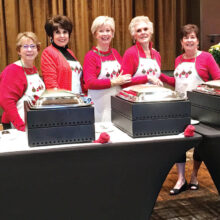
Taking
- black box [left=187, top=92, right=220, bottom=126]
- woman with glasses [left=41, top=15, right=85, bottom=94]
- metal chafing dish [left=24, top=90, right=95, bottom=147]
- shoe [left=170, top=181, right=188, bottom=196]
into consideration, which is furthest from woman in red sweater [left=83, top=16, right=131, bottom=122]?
metal chafing dish [left=24, top=90, right=95, bottom=147]

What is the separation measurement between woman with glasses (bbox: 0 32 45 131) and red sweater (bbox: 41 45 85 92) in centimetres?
10

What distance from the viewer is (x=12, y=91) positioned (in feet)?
7.93

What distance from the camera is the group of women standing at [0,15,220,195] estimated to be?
8.40ft

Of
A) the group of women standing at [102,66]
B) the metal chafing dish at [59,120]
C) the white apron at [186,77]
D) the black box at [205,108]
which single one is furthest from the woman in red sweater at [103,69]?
the metal chafing dish at [59,120]

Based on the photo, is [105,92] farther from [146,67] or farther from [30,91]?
[30,91]

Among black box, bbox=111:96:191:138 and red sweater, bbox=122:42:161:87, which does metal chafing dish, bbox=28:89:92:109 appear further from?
red sweater, bbox=122:42:161:87

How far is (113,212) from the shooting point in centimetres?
183

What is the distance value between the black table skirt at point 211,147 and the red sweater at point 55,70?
3.92ft

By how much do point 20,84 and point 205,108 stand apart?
1.31 m

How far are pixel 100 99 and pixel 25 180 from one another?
145 centimetres

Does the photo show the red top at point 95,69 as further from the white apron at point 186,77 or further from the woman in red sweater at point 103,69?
the white apron at point 186,77

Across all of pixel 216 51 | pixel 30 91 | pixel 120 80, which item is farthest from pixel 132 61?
pixel 30 91

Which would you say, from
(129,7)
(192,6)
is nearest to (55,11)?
(129,7)

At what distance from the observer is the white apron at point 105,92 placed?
2.92 m
